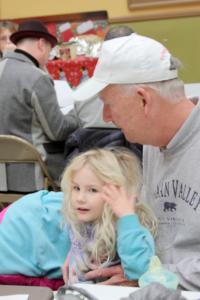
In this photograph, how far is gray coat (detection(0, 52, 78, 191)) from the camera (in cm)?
256

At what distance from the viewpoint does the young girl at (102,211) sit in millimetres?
1257

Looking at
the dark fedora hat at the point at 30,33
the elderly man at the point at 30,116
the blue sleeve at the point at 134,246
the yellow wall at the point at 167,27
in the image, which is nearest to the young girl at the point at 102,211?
the blue sleeve at the point at 134,246

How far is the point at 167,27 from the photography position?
12.2 ft

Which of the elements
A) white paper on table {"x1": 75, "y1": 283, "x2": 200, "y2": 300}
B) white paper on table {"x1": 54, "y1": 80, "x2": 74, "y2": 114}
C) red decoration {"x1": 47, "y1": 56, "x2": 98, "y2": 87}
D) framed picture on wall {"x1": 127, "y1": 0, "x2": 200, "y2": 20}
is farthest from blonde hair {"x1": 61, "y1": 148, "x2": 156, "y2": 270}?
framed picture on wall {"x1": 127, "y1": 0, "x2": 200, "y2": 20}

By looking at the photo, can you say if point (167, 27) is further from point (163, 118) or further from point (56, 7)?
point (163, 118)

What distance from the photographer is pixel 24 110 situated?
102 inches

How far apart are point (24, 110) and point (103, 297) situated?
1764mm

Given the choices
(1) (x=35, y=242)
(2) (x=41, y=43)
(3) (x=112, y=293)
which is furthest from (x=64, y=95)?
(3) (x=112, y=293)

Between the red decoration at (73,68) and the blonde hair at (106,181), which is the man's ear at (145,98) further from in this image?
the red decoration at (73,68)

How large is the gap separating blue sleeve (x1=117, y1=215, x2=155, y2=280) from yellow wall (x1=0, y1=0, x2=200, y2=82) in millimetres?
2427

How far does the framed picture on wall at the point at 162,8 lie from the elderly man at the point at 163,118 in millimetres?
2541

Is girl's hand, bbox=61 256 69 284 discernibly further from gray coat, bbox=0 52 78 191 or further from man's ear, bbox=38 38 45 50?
man's ear, bbox=38 38 45 50

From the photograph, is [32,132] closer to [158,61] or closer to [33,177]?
[33,177]

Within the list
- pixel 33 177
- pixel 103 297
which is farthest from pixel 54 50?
pixel 103 297
